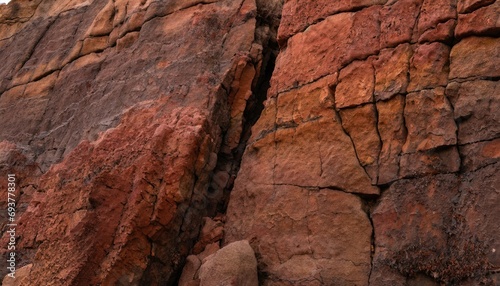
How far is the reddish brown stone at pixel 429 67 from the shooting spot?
7.78 m

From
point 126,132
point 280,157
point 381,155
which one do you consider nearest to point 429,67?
point 381,155

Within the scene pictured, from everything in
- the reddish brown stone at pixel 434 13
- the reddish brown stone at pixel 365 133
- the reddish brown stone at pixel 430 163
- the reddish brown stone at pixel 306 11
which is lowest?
the reddish brown stone at pixel 430 163

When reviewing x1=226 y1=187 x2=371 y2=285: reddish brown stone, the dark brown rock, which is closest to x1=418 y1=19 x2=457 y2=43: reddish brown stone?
x1=226 y1=187 x2=371 y2=285: reddish brown stone

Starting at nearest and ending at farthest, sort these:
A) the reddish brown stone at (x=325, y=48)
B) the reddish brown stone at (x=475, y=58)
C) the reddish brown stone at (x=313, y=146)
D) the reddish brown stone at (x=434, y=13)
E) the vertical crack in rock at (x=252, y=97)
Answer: the reddish brown stone at (x=475, y=58) → the reddish brown stone at (x=434, y=13) → the reddish brown stone at (x=313, y=146) → the reddish brown stone at (x=325, y=48) → the vertical crack in rock at (x=252, y=97)

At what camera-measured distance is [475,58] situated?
7.49 m

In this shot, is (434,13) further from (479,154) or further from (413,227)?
(413,227)

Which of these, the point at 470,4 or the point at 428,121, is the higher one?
the point at 470,4

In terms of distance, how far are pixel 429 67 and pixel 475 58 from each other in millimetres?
649

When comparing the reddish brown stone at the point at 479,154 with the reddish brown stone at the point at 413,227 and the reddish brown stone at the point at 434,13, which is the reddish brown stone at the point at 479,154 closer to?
the reddish brown stone at the point at 413,227

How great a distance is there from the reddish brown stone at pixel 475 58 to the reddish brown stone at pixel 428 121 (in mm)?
406

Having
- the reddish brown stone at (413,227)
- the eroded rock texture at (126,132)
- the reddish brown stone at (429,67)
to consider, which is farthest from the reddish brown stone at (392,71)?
the eroded rock texture at (126,132)

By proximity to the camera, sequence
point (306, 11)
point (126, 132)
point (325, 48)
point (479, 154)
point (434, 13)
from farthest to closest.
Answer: point (126, 132) < point (306, 11) < point (325, 48) < point (434, 13) < point (479, 154)

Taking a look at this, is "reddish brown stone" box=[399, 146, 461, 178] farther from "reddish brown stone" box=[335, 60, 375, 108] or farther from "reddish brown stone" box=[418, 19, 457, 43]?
"reddish brown stone" box=[418, 19, 457, 43]

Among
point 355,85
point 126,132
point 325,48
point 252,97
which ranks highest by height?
point 325,48
